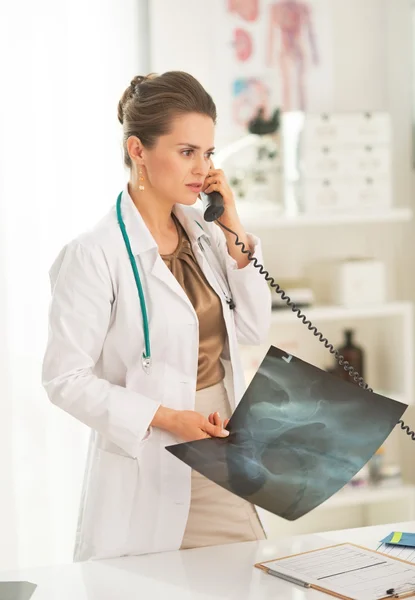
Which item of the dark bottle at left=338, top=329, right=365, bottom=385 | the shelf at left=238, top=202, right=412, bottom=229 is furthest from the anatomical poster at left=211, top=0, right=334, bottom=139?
the dark bottle at left=338, top=329, right=365, bottom=385

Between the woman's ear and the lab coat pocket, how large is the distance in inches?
25.7

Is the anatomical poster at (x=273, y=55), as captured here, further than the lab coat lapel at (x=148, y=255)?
Yes

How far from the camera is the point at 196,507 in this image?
2.10 meters

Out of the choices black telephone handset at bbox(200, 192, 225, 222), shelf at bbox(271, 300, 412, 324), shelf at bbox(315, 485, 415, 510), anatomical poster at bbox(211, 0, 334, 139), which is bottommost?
shelf at bbox(315, 485, 415, 510)

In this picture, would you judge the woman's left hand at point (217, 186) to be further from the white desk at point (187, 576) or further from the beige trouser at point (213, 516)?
the white desk at point (187, 576)

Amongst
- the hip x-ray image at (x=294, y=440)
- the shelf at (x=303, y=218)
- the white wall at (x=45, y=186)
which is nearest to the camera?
the hip x-ray image at (x=294, y=440)

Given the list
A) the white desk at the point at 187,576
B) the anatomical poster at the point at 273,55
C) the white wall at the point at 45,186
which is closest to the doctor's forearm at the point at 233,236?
the white desk at the point at 187,576

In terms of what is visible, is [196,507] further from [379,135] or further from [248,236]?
[379,135]

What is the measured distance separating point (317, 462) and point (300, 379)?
0.54 ft

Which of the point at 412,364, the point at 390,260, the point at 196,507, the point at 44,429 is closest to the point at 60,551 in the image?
the point at 44,429

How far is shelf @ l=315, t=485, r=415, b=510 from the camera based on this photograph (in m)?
3.43

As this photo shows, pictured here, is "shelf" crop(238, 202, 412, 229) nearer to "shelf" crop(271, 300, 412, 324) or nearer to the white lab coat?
"shelf" crop(271, 300, 412, 324)

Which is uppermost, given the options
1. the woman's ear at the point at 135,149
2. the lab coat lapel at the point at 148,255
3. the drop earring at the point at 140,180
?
the woman's ear at the point at 135,149

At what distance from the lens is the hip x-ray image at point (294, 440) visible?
5.88 ft
